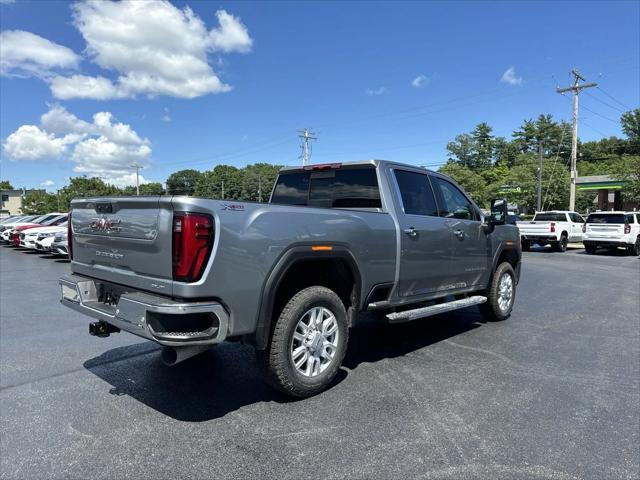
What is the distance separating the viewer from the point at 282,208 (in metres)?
3.63

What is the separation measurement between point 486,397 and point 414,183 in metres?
2.37

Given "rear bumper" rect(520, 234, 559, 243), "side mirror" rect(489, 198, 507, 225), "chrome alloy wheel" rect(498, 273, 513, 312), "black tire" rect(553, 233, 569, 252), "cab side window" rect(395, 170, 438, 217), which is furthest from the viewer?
"black tire" rect(553, 233, 569, 252)

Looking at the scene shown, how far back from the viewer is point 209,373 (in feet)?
14.9

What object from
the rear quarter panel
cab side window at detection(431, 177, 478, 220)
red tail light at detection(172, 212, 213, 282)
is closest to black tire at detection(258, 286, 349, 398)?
the rear quarter panel

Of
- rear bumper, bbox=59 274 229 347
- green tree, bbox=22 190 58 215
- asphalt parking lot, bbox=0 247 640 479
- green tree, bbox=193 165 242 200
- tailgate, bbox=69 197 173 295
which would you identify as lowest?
asphalt parking lot, bbox=0 247 640 479

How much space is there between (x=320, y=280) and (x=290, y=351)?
0.75 meters

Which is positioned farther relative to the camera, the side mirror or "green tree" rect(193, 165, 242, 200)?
"green tree" rect(193, 165, 242, 200)

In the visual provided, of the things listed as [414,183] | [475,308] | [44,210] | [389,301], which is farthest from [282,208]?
[44,210]

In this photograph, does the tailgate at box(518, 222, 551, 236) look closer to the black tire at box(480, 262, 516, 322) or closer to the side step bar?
the black tire at box(480, 262, 516, 322)

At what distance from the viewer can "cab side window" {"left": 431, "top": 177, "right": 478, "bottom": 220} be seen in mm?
5691

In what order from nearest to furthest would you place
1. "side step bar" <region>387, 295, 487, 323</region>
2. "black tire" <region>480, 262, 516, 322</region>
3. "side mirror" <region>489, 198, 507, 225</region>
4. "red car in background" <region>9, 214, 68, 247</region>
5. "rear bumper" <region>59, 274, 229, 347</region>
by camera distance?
"rear bumper" <region>59, 274, 229, 347</region> → "side step bar" <region>387, 295, 487, 323</region> → "side mirror" <region>489, 198, 507, 225</region> → "black tire" <region>480, 262, 516, 322</region> → "red car in background" <region>9, 214, 68, 247</region>

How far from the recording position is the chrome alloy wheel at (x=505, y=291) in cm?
684

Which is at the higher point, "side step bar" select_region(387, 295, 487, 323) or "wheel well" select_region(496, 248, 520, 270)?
"wheel well" select_region(496, 248, 520, 270)

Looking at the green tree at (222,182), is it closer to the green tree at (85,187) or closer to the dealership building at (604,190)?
the green tree at (85,187)
